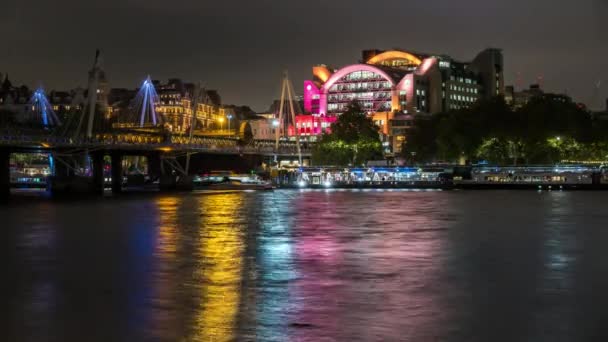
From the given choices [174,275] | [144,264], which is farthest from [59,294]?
[144,264]

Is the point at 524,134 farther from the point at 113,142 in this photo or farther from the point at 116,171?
the point at 116,171

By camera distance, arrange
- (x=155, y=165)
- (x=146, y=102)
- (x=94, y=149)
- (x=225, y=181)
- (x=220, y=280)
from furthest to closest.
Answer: (x=146, y=102)
(x=225, y=181)
(x=155, y=165)
(x=94, y=149)
(x=220, y=280)

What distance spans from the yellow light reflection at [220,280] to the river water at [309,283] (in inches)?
2.2

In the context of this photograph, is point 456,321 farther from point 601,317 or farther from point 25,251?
point 25,251

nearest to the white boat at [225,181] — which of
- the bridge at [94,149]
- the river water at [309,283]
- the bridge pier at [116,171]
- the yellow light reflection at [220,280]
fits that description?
the bridge at [94,149]

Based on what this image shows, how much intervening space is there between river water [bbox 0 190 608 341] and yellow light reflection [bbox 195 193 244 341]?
2.2 inches

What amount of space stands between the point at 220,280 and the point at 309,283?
2446mm

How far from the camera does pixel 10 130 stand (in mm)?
111438

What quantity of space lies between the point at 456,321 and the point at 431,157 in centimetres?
12089

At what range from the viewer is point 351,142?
440 ft

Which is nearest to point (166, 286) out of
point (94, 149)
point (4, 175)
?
point (4, 175)

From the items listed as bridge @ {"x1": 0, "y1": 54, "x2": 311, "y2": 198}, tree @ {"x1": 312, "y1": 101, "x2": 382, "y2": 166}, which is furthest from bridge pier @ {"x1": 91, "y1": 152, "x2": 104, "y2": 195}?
tree @ {"x1": 312, "y1": 101, "x2": 382, "y2": 166}

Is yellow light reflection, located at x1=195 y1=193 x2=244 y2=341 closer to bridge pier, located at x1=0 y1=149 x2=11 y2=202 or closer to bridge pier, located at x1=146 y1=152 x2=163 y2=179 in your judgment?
bridge pier, located at x1=0 y1=149 x2=11 y2=202

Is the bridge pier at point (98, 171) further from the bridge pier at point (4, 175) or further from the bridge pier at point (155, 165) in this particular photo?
the bridge pier at point (4, 175)
